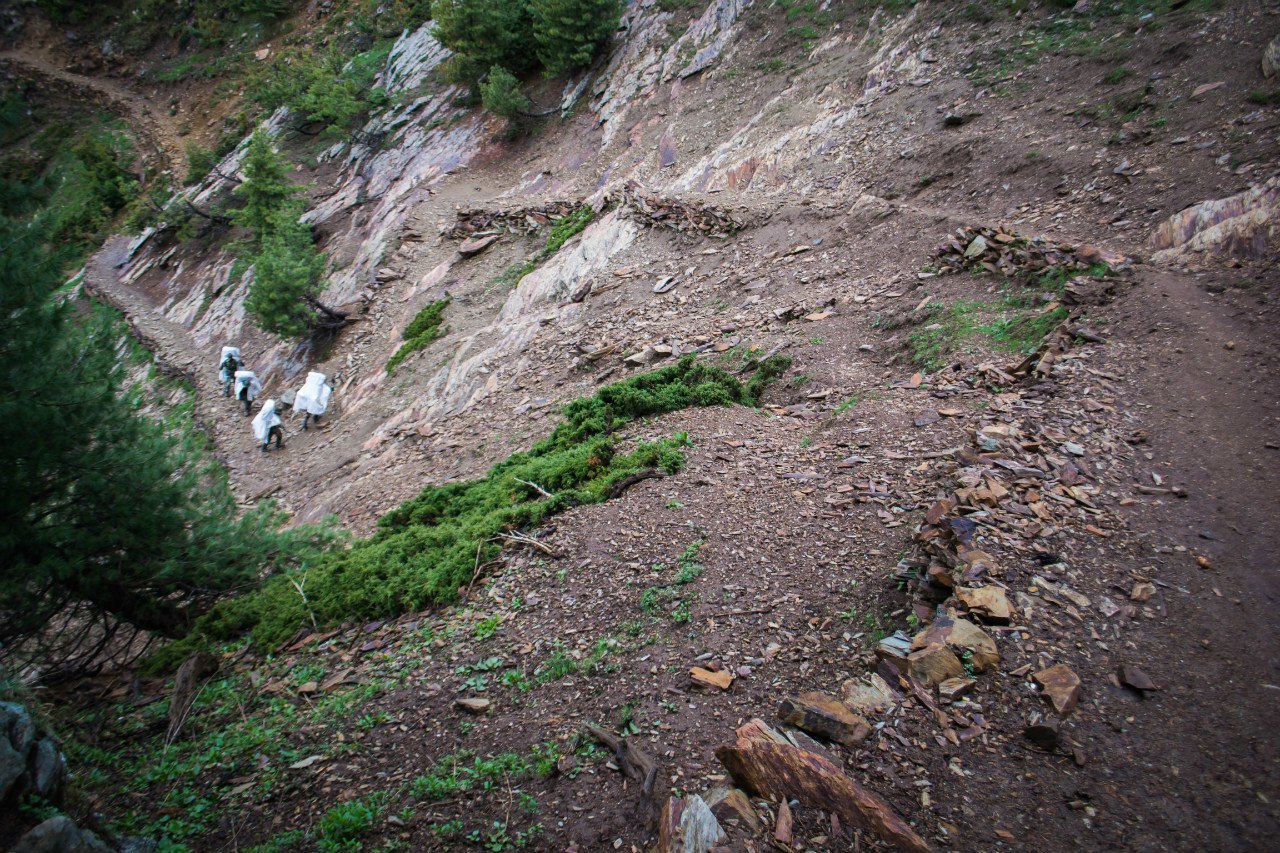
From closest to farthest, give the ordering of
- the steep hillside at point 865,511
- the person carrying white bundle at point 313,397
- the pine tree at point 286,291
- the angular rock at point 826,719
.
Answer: the steep hillside at point 865,511, the angular rock at point 826,719, the person carrying white bundle at point 313,397, the pine tree at point 286,291

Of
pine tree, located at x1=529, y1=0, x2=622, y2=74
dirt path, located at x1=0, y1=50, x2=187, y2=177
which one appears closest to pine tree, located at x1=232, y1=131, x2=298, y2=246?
pine tree, located at x1=529, y1=0, x2=622, y2=74

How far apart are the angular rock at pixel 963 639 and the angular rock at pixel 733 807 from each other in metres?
1.58

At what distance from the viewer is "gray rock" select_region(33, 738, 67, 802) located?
322 cm

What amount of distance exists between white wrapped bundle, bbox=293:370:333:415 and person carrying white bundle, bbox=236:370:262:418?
363 centimetres

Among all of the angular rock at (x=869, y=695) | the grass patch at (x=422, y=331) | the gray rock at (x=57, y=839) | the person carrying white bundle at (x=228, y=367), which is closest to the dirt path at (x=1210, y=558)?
the angular rock at (x=869, y=695)

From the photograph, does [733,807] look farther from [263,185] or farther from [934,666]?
[263,185]

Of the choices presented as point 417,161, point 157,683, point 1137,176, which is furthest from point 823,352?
point 417,161

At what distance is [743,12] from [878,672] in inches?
849

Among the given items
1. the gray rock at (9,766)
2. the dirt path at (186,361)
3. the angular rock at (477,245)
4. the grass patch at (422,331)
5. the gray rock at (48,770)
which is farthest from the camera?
the angular rock at (477,245)

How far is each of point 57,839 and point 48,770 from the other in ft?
1.85

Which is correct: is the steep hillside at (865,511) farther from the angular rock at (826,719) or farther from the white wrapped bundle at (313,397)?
the white wrapped bundle at (313,397)

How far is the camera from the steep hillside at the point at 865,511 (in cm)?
353

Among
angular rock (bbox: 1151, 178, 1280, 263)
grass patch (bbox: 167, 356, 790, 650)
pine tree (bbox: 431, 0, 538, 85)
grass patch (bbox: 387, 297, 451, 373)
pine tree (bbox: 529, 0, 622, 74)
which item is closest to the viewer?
grass patch (bbox: 167, 356, 790, 650)

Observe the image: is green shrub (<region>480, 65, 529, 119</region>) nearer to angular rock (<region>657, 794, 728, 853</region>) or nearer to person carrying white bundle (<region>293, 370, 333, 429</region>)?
person carrying white bundle (<region>293, 370, 333, 429</region>)
